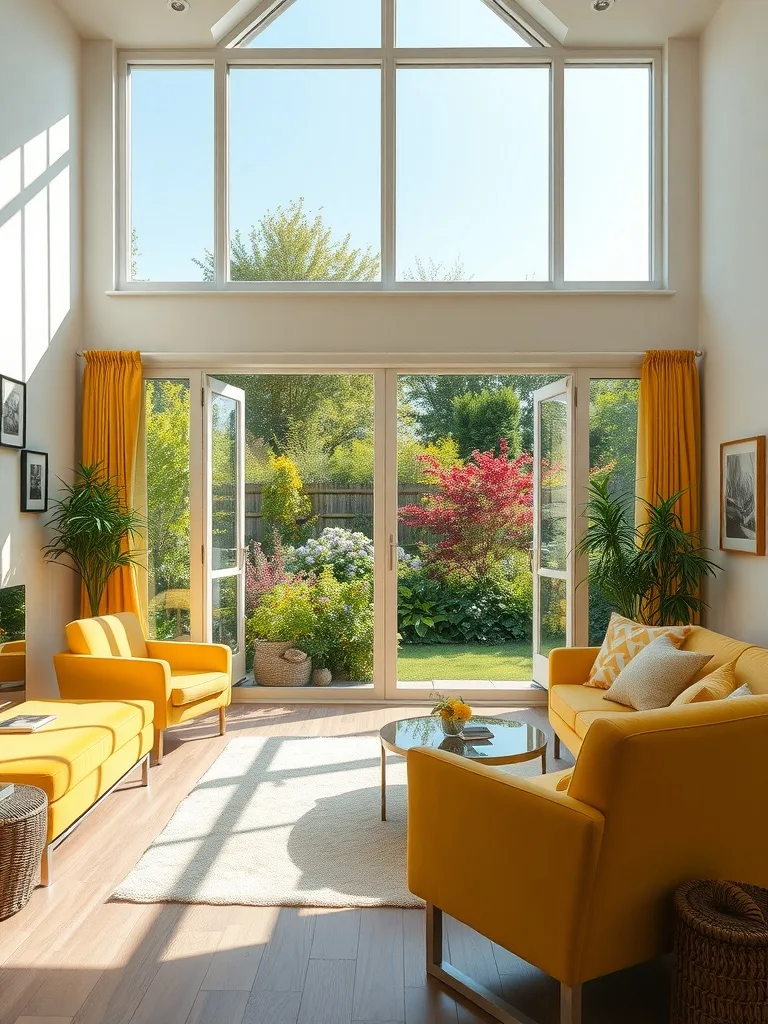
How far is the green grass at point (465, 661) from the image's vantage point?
7.69 metres

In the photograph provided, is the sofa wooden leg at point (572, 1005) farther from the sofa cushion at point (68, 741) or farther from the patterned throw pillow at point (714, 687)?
the sofa cushion at point (68, 741)

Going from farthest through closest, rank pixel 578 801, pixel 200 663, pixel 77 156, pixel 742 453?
pixel 77 156 → pixel 200 663 → pixel 742 453 → pixel 578 801

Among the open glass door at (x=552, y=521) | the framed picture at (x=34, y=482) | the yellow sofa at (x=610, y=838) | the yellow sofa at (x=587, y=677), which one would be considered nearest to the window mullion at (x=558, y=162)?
the open glass door at (x=552, y=521)

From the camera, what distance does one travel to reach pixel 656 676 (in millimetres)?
3695

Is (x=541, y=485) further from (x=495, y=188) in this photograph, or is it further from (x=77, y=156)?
(x=77, y=156)

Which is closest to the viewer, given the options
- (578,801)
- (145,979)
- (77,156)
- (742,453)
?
(578,801)

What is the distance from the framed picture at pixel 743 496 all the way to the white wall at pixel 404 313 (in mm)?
1109

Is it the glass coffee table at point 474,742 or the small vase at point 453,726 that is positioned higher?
the small vase at point 453,726

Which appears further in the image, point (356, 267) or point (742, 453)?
point (356, 267)

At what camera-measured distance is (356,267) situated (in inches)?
223

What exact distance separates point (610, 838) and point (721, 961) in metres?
0.41

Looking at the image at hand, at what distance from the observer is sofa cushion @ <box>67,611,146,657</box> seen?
439 centimetres

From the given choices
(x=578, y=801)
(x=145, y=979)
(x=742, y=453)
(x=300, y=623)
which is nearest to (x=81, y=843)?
(x=145, y=979)

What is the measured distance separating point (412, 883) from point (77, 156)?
201 inches
